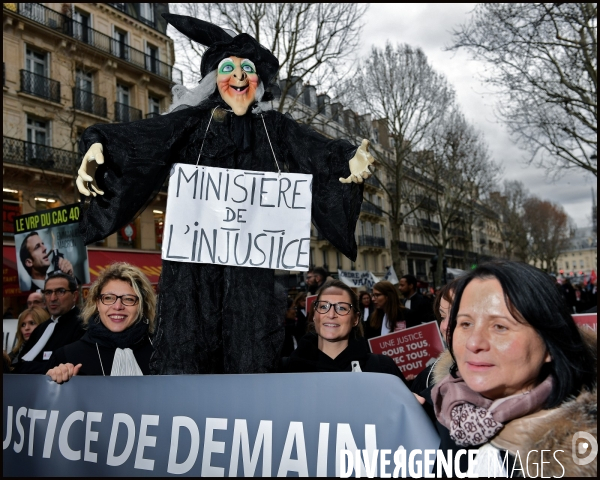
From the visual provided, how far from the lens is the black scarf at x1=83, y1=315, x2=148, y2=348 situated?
9.41 ft

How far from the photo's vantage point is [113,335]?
2881mm

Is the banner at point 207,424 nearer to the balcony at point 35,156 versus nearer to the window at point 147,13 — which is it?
the balcony at point 35,156

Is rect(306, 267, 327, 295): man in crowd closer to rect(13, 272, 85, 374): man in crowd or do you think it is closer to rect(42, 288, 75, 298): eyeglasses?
rect(13, 272, 85, 374): man in crowd

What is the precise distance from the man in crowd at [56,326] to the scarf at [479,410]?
3470mm

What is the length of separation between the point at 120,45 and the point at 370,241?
27.1 meters

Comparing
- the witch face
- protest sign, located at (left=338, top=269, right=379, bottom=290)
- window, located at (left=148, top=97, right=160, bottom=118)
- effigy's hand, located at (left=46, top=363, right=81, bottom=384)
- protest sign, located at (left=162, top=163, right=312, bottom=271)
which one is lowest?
protest sign, located at (left=338, top=269, right=379, bottom=290)

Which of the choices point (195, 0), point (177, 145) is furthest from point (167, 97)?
point (177, 145)

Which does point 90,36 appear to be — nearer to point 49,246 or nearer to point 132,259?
point 132,259

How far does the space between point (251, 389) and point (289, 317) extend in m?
5.91

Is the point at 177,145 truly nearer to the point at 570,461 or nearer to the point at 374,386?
the point at 374,386

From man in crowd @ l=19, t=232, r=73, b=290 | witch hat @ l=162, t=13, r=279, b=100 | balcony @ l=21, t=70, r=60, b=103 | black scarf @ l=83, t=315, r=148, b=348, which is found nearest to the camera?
black scarf @ l=83, t=315, r=148, b=348

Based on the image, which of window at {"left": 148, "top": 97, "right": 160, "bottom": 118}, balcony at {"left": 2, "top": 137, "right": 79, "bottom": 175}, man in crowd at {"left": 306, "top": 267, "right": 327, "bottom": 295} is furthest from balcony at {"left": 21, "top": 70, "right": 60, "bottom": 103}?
man in crowd at {"left": 306, "top": 267, "right": 327, "bottom": 295}

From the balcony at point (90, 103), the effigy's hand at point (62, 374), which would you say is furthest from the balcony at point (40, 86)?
the effigy's hand at point (62, 374)

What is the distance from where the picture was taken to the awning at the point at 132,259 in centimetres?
1780
